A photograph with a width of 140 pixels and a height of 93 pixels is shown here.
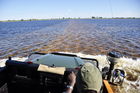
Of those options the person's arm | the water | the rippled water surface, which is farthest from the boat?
the rippled water surface

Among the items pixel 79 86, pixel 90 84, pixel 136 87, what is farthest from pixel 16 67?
pixel 136 87

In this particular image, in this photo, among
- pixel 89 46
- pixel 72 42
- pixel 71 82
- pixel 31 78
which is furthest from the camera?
pixel 72 42

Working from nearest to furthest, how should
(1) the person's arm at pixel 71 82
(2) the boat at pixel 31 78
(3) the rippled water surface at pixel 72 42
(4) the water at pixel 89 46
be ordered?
(1) the person's arm at pixel 71 82
(2) the boat at pixel 31 78
(4) the water at pixel 89 46
(3) the rippled water surface at pixel 72 42

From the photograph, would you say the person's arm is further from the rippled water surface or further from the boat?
Result: the rippled water surface

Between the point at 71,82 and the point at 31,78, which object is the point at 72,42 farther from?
the point at 71,82

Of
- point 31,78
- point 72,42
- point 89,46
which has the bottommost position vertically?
point 89,46

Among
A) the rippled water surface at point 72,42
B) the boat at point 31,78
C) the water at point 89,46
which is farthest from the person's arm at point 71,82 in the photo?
the rippled water surface at point 72,42

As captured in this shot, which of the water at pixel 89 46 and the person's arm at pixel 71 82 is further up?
the person's arm at pixel 71 82

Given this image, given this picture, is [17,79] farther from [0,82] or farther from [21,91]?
[0,82]

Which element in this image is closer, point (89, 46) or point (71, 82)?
point (71, 82)

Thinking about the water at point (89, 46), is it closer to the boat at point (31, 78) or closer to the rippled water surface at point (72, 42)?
the rippled water surface at point (72, 42)

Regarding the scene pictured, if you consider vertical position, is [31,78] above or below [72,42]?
above

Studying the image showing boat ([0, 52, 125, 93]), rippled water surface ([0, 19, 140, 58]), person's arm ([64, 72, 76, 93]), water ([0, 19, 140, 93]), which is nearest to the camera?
person's arm ([64, 72, 76, 93])

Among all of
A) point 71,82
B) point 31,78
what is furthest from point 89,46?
point 71,82
